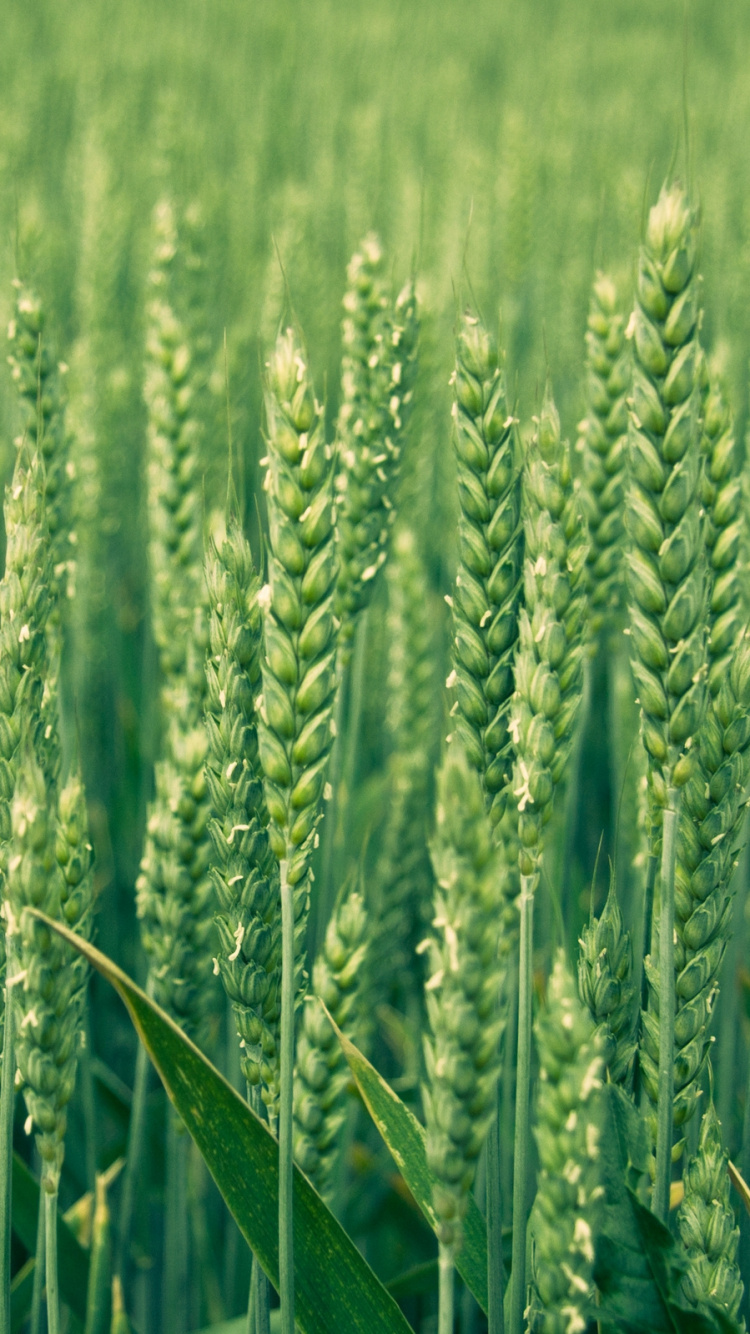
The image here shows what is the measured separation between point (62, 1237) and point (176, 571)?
0.75 meters

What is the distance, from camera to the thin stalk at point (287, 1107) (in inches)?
26.9

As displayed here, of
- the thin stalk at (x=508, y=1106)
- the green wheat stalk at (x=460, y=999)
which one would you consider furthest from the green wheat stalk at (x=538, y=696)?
the thin stalk at (x=508, y=1106)

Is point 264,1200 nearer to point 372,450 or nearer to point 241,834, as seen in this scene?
point 241,834

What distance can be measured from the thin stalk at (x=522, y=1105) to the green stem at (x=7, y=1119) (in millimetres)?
336

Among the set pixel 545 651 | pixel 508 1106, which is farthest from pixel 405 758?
pixel 545 651

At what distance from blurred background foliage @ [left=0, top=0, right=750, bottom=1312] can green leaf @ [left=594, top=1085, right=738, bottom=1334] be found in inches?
20.5

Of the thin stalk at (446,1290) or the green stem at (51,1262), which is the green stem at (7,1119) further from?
the thin stalk at (446,1290)

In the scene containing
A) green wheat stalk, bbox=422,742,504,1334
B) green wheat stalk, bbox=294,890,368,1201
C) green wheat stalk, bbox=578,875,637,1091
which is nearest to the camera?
green wheat stalk, bbox=422,742,504,1334

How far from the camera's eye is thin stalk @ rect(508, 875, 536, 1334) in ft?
2.33

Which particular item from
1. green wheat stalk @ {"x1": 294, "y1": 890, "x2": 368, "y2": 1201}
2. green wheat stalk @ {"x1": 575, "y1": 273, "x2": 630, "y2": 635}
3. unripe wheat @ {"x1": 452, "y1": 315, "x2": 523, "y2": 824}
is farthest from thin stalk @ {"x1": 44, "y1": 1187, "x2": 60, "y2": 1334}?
green wheat stalk @ {"x1": 575, "y1": 273, "x2": 630, "y2": 635}

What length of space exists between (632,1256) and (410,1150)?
192mm

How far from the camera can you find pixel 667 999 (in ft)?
2.27

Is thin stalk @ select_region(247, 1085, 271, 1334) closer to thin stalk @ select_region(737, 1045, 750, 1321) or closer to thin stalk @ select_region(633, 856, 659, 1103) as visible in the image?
thin stalk @ select_region(633, 856, 659, 1103)

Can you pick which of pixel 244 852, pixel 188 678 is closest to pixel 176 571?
pixel 188 678
